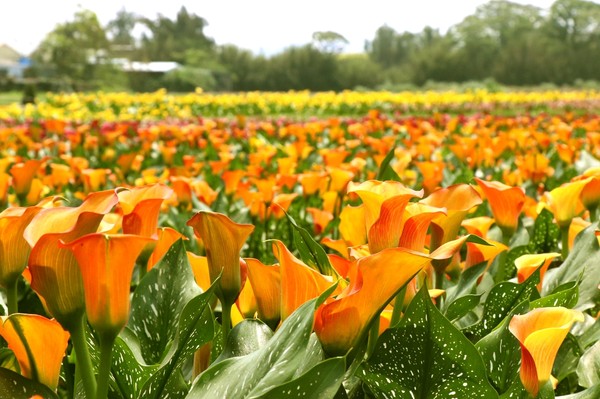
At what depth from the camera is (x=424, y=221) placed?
905mm

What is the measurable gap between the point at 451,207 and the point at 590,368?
0.32m

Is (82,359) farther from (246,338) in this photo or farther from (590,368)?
(590,368)

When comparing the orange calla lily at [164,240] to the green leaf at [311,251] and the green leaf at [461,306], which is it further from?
the green leaf at [461,306]

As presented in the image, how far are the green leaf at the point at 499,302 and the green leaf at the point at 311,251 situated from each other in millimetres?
228

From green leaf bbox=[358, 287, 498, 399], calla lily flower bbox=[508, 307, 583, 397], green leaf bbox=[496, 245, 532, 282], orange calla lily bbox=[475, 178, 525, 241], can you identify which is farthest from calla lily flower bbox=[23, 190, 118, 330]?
green leaf bbox=[496, 245, 532, 282]

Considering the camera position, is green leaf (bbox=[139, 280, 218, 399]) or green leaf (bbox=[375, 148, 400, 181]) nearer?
green leaf (bbox=[139, 280, 218, 399])

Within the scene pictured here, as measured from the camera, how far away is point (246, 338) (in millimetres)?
905

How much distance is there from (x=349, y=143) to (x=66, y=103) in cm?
1459

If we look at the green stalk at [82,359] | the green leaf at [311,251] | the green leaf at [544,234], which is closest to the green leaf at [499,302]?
the green leaf at [311,251]

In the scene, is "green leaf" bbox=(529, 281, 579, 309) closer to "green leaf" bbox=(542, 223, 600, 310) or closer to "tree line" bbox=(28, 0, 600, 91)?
"green leaf" bbox=(542, 223, 600, 310)

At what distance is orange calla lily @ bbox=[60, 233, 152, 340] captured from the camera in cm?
71

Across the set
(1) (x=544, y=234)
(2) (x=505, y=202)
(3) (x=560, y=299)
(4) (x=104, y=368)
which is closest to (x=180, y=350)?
(4) (x=104, y=368)

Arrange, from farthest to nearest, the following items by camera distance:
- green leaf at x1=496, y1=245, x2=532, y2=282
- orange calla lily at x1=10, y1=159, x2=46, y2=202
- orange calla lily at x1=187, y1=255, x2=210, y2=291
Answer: orange calla lily at x1=10, y1=159, x2=46, y2=202, green leaf at x1=496, y1=245, x2=532, y2=282, orange calla lily at x1=187, y1=255, x2=210, y2=291

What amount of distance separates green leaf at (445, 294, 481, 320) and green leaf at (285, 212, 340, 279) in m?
0.20
